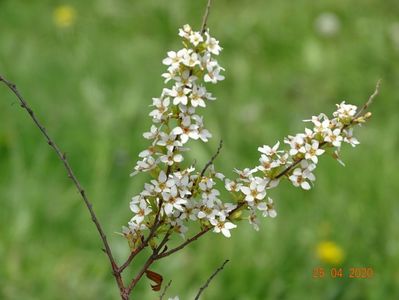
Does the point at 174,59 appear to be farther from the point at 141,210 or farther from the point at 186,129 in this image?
the point at 141,210

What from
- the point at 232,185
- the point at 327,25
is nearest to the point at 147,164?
the point at 232,185

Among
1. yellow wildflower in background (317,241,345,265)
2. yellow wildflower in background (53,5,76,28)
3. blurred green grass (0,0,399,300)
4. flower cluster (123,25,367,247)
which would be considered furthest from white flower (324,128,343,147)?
yellow wildflower in background (53,5,76,28)

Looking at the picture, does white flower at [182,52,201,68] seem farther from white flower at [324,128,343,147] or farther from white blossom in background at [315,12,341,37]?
white blossom in background at [315,12,341,37]

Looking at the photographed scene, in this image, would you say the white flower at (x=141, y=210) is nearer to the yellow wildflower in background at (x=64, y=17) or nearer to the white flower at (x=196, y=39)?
the white flower at (x=196, y=39)

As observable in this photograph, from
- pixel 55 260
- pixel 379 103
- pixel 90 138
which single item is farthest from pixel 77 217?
pixel 379 103

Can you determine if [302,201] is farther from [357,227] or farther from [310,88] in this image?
[310,88]
